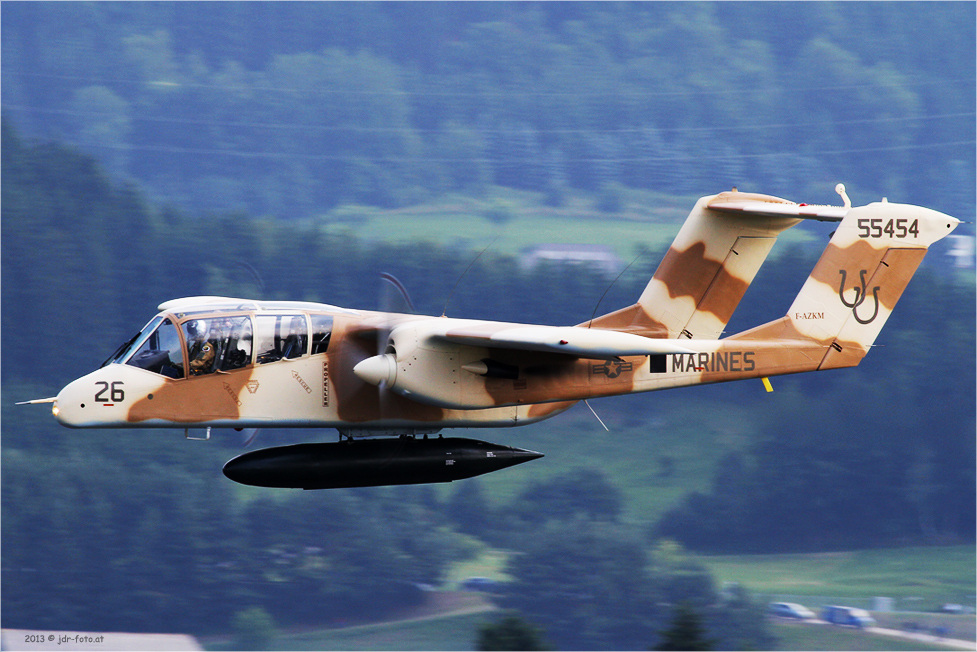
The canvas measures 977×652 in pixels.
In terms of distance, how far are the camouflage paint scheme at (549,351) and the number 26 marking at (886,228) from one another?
20mm

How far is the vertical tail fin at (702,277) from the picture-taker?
14.4 metres

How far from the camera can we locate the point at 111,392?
11.8 m

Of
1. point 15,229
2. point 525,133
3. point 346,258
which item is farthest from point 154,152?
point 525,133

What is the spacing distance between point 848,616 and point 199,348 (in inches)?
→ 1357

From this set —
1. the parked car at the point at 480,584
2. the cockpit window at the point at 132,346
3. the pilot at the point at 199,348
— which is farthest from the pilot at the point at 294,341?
the parked car at the point at 480,584

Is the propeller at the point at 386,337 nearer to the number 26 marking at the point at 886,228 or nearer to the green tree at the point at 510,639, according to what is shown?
the number 26 marking at the point at 886,228

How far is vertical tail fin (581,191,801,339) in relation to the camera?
47.3 feet

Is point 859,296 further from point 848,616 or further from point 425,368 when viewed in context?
point 848,616

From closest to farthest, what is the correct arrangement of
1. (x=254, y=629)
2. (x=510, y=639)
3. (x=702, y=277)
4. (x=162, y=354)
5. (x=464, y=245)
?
(x=162, y=354)
(x=702, y=277)
(x=510, y=639)
(x=254, y=629)
(x=464, y=245)

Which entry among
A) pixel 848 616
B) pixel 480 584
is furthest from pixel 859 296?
pixel 480 584

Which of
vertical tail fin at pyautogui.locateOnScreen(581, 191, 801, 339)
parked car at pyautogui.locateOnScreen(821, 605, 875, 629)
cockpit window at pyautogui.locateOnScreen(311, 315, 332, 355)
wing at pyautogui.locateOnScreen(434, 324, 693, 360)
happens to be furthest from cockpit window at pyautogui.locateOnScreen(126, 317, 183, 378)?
parked car at pyautogui.locateOnScreen(821, 605, 875, 629)

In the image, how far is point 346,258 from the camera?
5416cm

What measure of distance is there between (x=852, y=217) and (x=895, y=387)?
4409 centimetres

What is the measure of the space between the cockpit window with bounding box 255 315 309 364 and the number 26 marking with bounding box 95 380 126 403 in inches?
63.7
